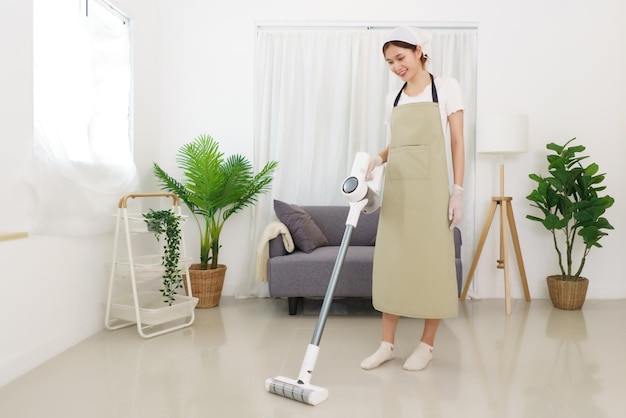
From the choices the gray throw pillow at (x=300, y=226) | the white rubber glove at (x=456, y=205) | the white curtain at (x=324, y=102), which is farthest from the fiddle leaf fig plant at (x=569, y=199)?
the white rubber glove at (x=456, y=205)

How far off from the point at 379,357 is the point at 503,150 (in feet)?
6.53

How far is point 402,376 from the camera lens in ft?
7.53

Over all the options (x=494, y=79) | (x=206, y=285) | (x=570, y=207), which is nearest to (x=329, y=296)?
(x=206, y=285)

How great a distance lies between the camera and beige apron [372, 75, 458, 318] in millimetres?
2275

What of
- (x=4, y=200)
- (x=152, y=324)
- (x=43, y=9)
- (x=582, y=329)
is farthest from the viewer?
(x=582, y=329)

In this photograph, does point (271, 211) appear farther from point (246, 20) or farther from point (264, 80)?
point (246, 20)

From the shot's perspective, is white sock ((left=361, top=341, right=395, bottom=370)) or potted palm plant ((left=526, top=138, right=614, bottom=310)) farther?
potted palm plant ((left=526, top=138, right=614, bottom=310))

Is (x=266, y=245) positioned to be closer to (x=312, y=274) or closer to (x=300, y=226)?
(x=300, y=226)

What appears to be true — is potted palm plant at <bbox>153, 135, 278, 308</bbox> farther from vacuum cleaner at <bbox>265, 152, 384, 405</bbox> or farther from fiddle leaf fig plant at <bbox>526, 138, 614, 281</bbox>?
fiddle leaf fig plant at <bbox>526, 138, 614, 281</bbox>

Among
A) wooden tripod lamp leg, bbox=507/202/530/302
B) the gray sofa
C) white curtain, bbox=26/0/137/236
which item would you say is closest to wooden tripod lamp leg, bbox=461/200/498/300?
wooden tripod lamp leg, bbox=507/202/530/302

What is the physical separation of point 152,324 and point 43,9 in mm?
1783

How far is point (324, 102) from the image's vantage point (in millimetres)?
4125

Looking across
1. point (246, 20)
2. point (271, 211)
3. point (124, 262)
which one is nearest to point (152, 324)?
point (124, 262)

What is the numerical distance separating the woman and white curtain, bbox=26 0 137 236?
1.61 meters
